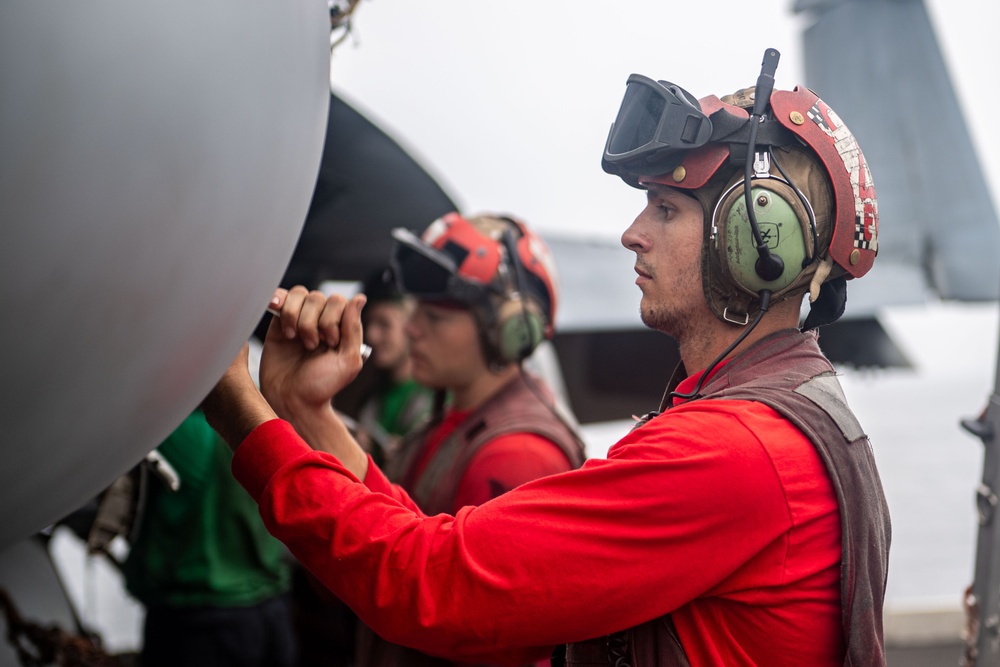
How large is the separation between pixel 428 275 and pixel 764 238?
1243mm

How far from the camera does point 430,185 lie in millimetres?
2955

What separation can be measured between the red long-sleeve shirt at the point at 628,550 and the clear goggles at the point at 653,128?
0.32m

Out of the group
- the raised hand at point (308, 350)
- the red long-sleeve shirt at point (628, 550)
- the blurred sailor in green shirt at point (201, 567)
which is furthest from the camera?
the blurred sailor in green shirt at point (201, 567)

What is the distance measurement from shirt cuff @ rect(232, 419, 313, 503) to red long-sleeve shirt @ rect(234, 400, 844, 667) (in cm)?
4

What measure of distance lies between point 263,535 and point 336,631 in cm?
99

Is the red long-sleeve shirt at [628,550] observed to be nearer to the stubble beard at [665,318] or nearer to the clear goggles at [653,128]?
the stubble beard at [665,318]

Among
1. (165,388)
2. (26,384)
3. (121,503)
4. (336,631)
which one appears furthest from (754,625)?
(336,631)

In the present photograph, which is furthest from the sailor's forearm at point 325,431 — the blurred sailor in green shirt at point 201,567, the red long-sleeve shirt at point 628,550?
the blurred sailor in green shirt at point 201,567

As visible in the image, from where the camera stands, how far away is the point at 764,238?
1111mm

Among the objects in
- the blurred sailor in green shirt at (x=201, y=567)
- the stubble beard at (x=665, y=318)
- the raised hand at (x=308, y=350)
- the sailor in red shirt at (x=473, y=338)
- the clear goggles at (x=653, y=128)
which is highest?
the clear goggles at (x=653, y=128)

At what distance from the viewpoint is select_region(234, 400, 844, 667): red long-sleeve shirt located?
0.98 m

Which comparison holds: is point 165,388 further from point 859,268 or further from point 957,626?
point 957,626

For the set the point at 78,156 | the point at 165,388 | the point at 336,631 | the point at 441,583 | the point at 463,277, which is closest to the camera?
the point at 78,156

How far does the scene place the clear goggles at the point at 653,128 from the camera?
112cm
